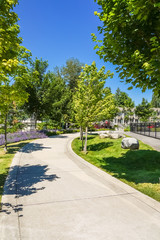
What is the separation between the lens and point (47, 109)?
2175 centimetres

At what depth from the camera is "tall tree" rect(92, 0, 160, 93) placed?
15.2 ft

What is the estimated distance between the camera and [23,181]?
5586mm

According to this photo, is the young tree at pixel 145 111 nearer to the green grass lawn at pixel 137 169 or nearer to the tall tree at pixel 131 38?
the green grass lawn at pixel 137 169

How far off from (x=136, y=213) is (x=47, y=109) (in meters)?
19.4

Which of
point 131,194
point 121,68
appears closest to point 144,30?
point 121,68

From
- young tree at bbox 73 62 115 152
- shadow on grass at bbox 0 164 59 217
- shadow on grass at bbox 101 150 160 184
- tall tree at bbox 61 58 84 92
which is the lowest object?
shadow on grass at bbox 101 150 160 184

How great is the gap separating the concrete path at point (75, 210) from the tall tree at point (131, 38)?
3398 millimetres

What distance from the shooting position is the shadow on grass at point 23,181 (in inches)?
155

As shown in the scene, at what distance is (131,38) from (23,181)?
6275 millimetres

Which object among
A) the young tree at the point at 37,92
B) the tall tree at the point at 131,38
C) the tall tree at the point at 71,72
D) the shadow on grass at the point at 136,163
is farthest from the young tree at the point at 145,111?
the tall tree at the point at 131,38

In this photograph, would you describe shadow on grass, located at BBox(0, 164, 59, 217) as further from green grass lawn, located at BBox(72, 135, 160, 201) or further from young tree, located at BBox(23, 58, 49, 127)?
young tree, located at BBox(23, 58, 49, 127)

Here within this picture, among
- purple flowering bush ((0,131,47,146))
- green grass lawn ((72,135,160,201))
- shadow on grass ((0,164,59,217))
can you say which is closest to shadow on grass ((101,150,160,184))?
green grass lawn ((72,135,160,201))

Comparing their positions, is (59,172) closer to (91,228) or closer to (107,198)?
(107,198)

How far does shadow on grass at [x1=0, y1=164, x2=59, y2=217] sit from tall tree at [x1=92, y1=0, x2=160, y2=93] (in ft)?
15.4
